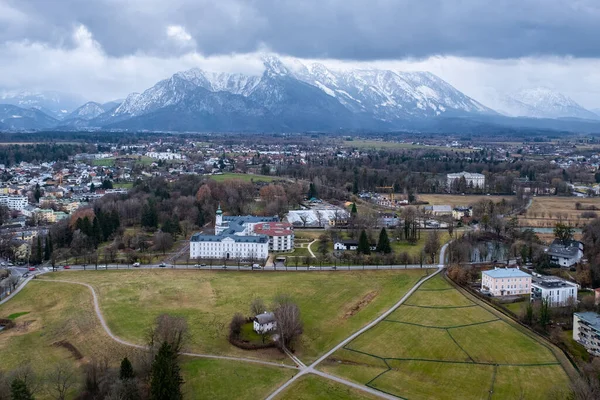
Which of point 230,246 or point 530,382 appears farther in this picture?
point 230,246

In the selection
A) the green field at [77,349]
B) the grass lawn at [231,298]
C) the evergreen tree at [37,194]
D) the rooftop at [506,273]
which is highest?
the evergreen tree at [37,194]

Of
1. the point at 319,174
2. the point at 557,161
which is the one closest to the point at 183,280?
the point at 319,174

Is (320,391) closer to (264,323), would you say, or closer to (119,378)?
(264,323)

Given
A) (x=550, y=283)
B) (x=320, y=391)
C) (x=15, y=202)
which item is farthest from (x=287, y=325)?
(x=15, y=202)

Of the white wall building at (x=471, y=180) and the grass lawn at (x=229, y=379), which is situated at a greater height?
the white wall building at (x=471, y=180)

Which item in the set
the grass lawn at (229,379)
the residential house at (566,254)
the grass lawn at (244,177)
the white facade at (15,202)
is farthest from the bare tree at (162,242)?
the grass lawn at (244,177)

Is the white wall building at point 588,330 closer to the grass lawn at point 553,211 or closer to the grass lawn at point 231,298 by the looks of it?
the grass lawn at point 231,298

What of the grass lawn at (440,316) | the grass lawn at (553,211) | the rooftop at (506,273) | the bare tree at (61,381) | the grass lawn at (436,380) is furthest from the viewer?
the grass lawn at (553,211)

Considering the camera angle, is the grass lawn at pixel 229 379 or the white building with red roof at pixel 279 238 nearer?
the grass lawn at pixel 229 379
